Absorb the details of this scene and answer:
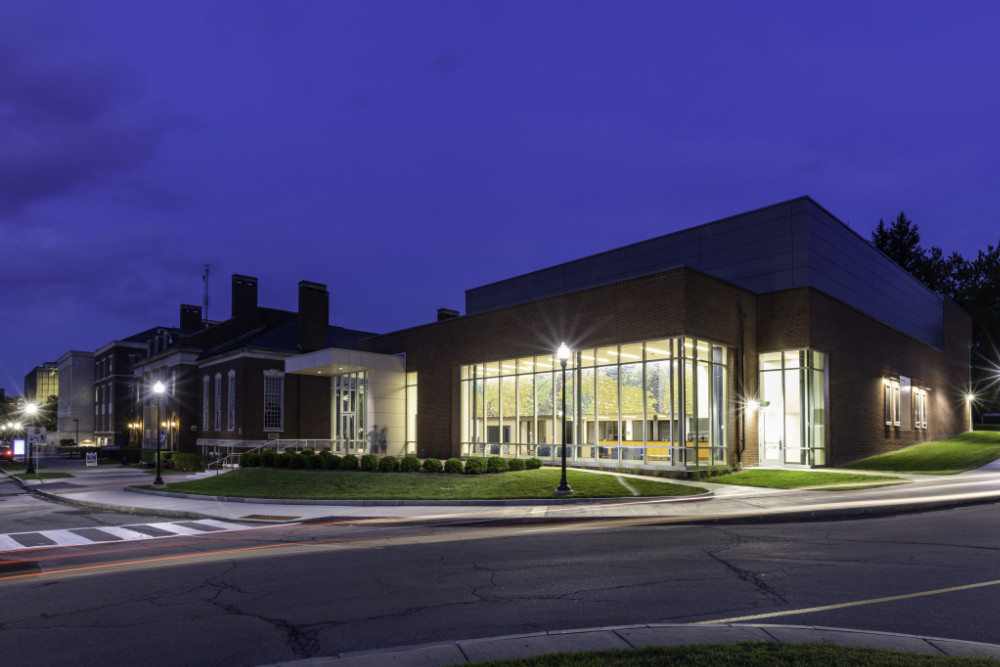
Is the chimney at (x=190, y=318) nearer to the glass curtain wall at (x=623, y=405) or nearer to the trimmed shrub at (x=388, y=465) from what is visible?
the glass curtain wall at (x=623, y=405)

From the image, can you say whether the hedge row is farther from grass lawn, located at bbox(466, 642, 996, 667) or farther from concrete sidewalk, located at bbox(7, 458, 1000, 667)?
grass lawn, located at bbox(466, 642, 996, 667)

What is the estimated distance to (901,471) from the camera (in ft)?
97.9

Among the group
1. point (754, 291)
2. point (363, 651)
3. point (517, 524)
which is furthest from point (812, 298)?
point (363, 651)

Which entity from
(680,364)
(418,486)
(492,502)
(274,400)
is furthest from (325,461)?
(274,400)

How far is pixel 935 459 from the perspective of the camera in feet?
109

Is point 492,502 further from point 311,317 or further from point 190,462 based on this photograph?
point 311,317

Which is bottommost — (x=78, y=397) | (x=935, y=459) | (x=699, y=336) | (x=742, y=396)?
(x=935, y=459)

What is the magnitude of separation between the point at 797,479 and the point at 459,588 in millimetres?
19473

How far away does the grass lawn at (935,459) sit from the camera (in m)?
30.6

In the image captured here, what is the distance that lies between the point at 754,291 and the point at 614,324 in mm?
8236

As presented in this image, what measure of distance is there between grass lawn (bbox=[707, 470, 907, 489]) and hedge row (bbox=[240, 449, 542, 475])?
7.87 meters

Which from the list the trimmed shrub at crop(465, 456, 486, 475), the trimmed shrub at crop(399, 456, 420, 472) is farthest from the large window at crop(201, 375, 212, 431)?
the trimmed shrub at crop(465, 456, 486, 475)

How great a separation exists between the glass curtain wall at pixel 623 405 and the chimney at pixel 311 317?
2604cm

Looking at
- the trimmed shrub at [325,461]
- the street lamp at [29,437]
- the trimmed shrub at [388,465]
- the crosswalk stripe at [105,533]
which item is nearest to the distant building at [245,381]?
the street lamp at [29,437]
